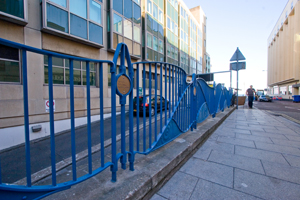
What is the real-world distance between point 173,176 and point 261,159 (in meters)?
1.82

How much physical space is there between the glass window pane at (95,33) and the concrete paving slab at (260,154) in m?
8.65

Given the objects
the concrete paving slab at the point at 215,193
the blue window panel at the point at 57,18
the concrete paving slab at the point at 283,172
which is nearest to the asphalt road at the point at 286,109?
the concrete paving slab at the point at 283,172

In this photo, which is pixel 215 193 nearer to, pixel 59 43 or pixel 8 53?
pixel 8 53

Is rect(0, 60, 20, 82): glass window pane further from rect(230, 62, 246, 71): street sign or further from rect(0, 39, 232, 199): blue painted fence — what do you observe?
rect(230, 62, 246, 71): street sign

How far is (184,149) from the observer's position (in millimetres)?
2779

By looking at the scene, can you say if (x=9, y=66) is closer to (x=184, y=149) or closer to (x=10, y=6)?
(x=10, y=6)

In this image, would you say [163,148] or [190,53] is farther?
[190,53]

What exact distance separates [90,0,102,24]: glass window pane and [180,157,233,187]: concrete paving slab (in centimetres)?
932

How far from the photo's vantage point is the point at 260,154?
10.3ft

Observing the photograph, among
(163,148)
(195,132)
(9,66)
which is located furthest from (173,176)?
(9,66)

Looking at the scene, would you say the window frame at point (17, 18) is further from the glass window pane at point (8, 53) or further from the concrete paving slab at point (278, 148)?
the concrete paving slab at point (278, 148)

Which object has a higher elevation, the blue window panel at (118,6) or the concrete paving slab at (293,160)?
the blue window panel at (118,6)

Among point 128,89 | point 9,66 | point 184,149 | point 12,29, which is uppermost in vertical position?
point 12,29

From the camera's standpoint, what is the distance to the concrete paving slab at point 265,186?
1880 millimetres
